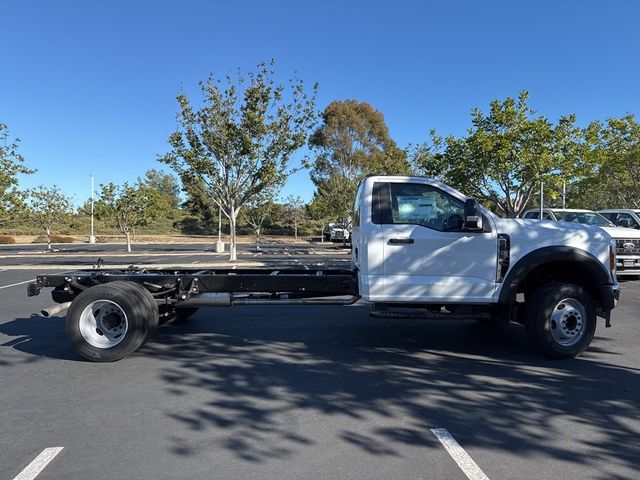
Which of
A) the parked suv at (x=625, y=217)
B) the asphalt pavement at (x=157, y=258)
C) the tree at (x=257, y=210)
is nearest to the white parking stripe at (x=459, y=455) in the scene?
the asphalt pavement at (x=157, y=258)

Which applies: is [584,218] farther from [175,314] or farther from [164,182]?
[164,182]

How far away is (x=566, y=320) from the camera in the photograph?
19.1 feet

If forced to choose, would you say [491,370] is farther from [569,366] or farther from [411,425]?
[411,425]

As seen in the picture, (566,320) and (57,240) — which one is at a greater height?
(57,240)

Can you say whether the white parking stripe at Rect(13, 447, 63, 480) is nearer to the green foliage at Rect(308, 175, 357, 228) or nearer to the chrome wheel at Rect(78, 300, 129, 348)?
the chrome wheel at Rect(78, 300, 129, 348)

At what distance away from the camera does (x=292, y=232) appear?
200 ft

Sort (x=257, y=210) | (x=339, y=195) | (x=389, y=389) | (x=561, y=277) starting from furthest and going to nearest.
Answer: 1. (x=257, y=210)
2. (x=339, y=195)
3. (x=561, y=277)
4. (x=389, y=389)

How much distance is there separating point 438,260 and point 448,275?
0.22m

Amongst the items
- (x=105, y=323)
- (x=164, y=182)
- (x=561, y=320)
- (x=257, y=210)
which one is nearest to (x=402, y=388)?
(x=561, y=320)

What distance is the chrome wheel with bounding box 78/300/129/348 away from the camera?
5797mm

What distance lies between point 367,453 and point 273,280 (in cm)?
319

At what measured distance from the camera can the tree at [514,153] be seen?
1769 cm

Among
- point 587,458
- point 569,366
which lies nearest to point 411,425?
point 587,458

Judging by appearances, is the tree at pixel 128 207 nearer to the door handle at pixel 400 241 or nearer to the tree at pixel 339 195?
the tree at pixel 339 195
